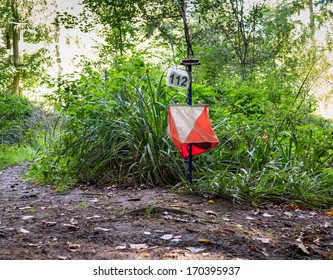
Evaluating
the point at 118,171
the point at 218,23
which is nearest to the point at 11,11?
the point at 218,23

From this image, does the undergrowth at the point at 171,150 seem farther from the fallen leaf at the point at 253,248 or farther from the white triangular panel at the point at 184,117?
the fallen leaf at the point at 253,248

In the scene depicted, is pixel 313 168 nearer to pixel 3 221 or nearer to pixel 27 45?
pixel 3 221

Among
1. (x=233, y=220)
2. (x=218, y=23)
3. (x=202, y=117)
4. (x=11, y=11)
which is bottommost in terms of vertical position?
(x=233, y=220)

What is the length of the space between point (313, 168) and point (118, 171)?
201 centimetres

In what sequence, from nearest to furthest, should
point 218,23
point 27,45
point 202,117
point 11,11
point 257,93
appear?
point 202,117, point 257,93, point 218,23, point 11,11, point 27,45

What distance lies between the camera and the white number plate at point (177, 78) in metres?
4.00

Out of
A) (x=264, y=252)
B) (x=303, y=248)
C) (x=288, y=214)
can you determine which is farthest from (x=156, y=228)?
(x=288, y=214)

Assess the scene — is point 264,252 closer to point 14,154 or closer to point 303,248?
point 303,248

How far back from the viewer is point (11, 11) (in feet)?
47.7

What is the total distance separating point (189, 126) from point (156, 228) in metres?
1.35

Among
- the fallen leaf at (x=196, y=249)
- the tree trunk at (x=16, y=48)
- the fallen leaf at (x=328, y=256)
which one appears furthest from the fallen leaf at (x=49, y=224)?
the tree trunk at (x=16, y=48)

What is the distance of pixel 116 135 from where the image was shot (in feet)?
16.0

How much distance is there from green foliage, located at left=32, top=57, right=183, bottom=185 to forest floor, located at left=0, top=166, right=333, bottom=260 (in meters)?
0.42

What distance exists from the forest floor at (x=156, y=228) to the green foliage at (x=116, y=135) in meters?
0.42
